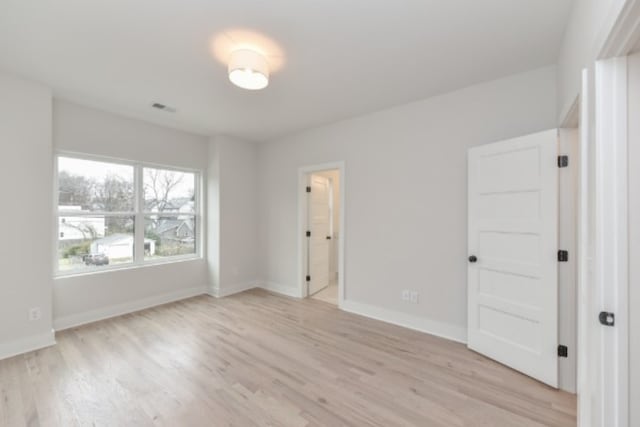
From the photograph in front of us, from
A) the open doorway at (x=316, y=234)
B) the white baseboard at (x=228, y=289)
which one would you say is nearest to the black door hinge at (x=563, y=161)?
the open doorway at (x=316, y=234)

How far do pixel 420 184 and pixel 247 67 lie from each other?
222 cm

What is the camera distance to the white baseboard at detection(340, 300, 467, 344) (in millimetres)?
2900

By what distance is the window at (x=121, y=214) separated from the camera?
332 centimetres

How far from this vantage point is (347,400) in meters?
1.96

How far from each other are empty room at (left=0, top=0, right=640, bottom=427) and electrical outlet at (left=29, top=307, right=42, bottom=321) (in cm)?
1

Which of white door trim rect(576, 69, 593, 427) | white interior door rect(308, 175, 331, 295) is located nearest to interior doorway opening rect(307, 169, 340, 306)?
white interior door rect(308, 175, 331, 295)

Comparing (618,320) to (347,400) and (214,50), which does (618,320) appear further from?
(214,50)

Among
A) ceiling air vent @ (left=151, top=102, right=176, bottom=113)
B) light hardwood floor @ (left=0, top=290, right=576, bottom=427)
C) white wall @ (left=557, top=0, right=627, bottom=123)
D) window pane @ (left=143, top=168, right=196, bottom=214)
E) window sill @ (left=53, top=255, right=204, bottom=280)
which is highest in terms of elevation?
ceiling air vent @ (left=151, top=102, right=176, bottom=113)

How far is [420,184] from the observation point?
316cm

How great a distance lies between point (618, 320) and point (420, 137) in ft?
8.02

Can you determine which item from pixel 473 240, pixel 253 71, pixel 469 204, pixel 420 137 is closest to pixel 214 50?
pixel 253 71

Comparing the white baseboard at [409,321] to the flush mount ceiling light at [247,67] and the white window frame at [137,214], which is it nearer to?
the white window frame at [137,214]

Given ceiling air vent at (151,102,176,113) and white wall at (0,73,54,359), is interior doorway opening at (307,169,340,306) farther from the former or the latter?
white wall at (0,73,54,359)

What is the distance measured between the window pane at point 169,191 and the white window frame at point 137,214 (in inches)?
2.4
